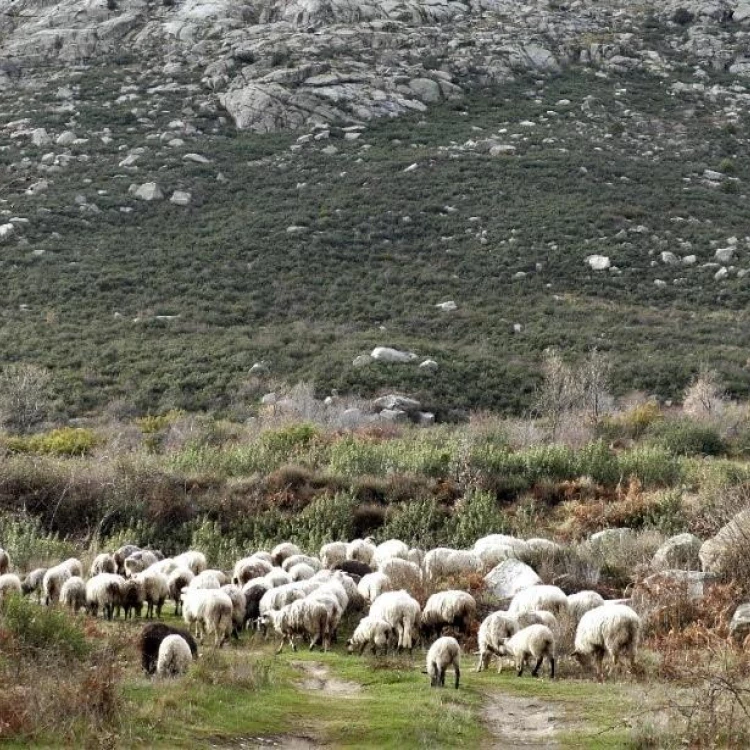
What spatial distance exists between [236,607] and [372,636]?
1.62 meters

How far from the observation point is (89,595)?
1227cm

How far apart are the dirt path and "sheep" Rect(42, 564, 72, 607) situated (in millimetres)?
5930

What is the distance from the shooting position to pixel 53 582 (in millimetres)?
12852

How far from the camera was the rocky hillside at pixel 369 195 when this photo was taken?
38.4m

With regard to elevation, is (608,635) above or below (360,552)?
above

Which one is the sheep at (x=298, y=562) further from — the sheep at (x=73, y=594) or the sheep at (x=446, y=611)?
the sheep at (x=446, y=611)

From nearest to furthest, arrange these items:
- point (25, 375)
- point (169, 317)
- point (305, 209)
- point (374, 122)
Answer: point (25, 375) < point (169, 317) < point (305, 209) < point (374, 122)

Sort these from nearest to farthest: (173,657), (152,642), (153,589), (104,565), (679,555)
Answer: (173,657)
(152,642)
(153,589)
(104,565)
(679,555)

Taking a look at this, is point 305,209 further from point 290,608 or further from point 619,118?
point 290,608

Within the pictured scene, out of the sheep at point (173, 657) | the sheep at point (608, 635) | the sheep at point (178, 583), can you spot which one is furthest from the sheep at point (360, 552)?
the sheep at point (173, 657)

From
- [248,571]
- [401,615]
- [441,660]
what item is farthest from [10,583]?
[441,660]

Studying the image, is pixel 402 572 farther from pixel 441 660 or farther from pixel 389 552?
pixel 441 660

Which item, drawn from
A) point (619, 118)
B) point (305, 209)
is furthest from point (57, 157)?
point (619, 118)

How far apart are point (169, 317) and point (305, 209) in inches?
459
